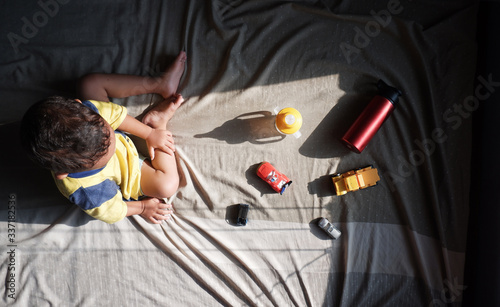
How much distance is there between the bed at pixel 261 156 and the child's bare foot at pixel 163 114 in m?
0.03

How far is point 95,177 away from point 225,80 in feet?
1.54

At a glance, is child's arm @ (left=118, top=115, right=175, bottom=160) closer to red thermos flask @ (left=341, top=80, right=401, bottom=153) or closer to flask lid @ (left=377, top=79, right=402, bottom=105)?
red thermos flask @ (left=341, top=80, right=401, bottom=153)

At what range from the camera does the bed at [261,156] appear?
1.07 metres

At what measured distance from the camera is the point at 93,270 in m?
1.08

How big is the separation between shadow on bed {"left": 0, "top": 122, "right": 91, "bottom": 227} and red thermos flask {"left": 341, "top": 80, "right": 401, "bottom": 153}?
81cm

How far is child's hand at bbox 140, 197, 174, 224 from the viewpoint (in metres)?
1.08

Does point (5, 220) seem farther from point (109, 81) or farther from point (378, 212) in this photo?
point (378, 212)

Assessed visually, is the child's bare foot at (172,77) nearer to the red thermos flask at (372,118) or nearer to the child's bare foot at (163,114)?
the child's bare foot at (163,114)

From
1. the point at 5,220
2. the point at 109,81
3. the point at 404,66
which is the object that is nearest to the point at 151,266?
the point at 5,220
